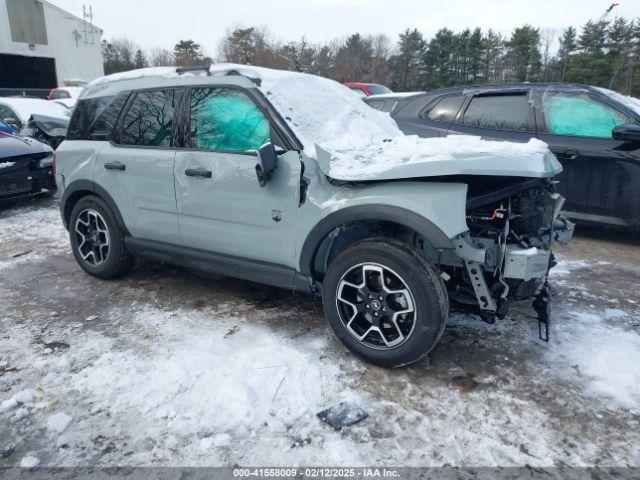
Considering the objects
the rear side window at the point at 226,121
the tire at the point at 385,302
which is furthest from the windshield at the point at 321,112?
the tire at the point at 385,302

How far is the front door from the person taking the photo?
128 inches

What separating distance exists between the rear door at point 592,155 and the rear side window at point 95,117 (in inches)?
174

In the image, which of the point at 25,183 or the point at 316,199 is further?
the point at 25,183

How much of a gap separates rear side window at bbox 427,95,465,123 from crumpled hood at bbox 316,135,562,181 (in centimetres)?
283

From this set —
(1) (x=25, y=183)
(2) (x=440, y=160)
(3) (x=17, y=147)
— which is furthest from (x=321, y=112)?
(3) (x=17, y=147)

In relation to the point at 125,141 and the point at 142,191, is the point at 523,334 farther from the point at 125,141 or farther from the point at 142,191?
the point at 125,141

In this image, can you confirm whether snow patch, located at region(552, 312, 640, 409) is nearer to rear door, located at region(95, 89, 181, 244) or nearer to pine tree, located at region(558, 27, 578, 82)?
rear door, located at region(95, 89, 181, 244)

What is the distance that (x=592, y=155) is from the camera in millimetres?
5082

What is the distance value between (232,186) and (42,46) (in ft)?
140

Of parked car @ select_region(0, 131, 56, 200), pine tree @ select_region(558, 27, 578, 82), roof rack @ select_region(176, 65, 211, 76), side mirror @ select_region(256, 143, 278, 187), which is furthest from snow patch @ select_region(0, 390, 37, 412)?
pine tree @ select_region(558, 27, 578, 82)

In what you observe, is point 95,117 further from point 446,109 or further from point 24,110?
point 24,110

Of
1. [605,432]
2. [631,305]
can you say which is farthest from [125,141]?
[631,305]

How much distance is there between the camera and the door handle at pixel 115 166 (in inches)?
159

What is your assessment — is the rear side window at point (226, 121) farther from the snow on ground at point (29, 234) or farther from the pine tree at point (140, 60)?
the pine tree at point (140, 60)
